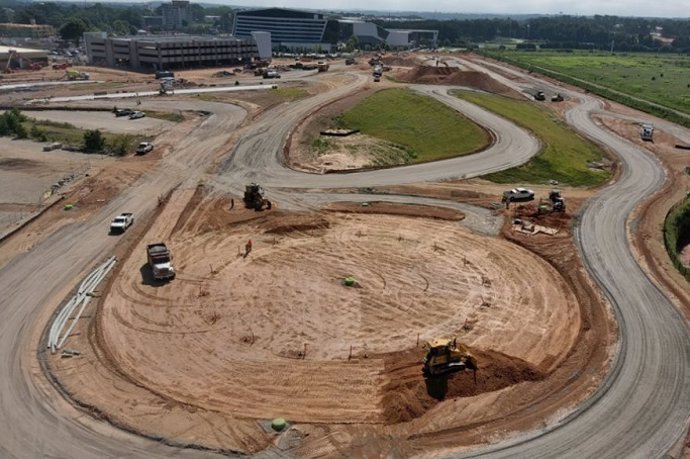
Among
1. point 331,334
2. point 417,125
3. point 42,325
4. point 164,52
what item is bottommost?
point 42,325

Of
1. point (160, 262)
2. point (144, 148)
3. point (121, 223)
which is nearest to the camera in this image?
point (160, 262)

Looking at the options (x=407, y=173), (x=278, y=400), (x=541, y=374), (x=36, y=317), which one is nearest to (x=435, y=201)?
(x=407, y=173)

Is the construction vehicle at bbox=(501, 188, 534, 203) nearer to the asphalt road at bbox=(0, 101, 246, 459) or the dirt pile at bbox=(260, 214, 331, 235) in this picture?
the dirt pile at bbox=(260, 214, 331, 235)

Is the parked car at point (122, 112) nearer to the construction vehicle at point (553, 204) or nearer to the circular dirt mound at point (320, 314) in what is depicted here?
the circular dirt mound at point (320, 314)

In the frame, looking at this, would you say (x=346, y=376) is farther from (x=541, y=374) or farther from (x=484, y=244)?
(x=484, y=244)

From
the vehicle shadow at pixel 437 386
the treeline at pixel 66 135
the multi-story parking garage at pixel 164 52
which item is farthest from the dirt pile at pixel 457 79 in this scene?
the vehicle shadow at pixel 437 386

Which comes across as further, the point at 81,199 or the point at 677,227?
the point at 81,199

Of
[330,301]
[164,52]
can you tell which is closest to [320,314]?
[330,301]

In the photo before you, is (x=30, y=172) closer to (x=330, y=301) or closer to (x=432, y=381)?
(x=330, y=301)

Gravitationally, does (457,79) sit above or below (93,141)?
above
